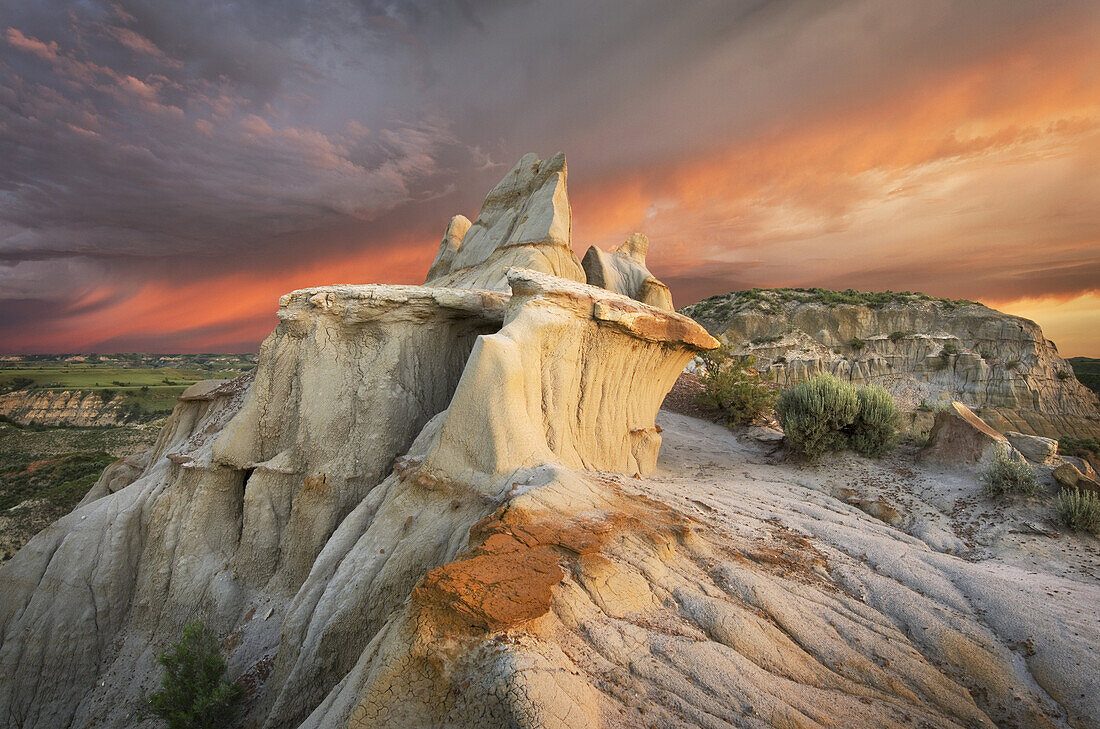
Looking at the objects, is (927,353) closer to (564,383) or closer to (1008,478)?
(1008,478)

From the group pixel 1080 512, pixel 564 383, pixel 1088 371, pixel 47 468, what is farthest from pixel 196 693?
pixel 1088 371

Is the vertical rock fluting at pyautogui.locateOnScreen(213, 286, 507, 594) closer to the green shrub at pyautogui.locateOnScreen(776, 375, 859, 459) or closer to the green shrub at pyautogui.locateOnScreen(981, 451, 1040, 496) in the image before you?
the green shrub at pyautogui.locateOnScreen(776, 375, 859, 459)

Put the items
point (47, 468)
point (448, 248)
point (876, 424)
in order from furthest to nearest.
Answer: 1. point (47, 468)
2. point (448, 248)
3. point (876, 424)

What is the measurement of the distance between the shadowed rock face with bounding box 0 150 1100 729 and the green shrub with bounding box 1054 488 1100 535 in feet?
7.47

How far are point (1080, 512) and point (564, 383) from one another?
868 cm

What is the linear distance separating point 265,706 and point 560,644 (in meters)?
5.75

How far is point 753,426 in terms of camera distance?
55.1ft

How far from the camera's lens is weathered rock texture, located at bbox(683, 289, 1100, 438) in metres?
32.0

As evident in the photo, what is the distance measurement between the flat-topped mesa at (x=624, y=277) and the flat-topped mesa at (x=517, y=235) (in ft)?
8.76

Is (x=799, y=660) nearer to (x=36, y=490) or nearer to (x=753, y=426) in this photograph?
(x=753, y=426)

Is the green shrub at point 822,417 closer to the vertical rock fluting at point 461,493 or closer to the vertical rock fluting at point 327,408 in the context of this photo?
the vertical rock fluting at point 461,493

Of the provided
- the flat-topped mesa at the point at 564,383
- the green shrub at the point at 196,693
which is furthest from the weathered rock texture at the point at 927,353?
the green shrub at the point at 196,693

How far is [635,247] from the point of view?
21.9 meters

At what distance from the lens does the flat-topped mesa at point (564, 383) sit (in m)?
6.67
